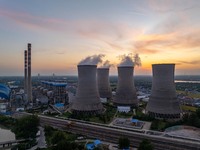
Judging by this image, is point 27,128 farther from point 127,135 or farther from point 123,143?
point 127,135

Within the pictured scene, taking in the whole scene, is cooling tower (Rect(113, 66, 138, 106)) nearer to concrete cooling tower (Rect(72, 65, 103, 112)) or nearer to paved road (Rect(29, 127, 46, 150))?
concrete cooling tower (Rect(72, 65, 103, 112))

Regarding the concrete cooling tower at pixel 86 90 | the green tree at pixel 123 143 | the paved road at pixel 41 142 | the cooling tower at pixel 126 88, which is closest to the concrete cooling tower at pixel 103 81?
the cooling tower at pixel 126 88

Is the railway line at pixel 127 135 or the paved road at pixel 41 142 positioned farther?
the paved road at pixel 41 142

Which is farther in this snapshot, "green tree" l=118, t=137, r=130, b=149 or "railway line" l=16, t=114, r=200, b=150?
"railway line" l=16, t=114, r=200, b=150

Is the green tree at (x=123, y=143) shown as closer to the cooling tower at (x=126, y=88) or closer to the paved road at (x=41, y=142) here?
the paved road at (x=41, y=142)

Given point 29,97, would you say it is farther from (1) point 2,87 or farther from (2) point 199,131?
(2) point 199,131

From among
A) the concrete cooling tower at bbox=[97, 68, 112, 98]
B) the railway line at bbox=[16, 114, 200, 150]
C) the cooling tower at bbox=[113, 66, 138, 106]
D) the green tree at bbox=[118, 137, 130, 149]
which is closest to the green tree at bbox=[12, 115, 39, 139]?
Answer: the railway line at bbox=[16, 114, 200, 150]

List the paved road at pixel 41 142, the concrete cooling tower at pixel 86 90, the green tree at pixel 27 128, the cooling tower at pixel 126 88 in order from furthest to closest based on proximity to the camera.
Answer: the cooling tower at pixel 126 88
the concrete cooling tower at pixel 86 90
the green tree at pixel 27 128
the paved road at pixel 41 142

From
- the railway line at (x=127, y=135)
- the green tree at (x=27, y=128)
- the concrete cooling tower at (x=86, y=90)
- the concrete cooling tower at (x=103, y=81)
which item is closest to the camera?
the railway line at (x=127, y=135)
